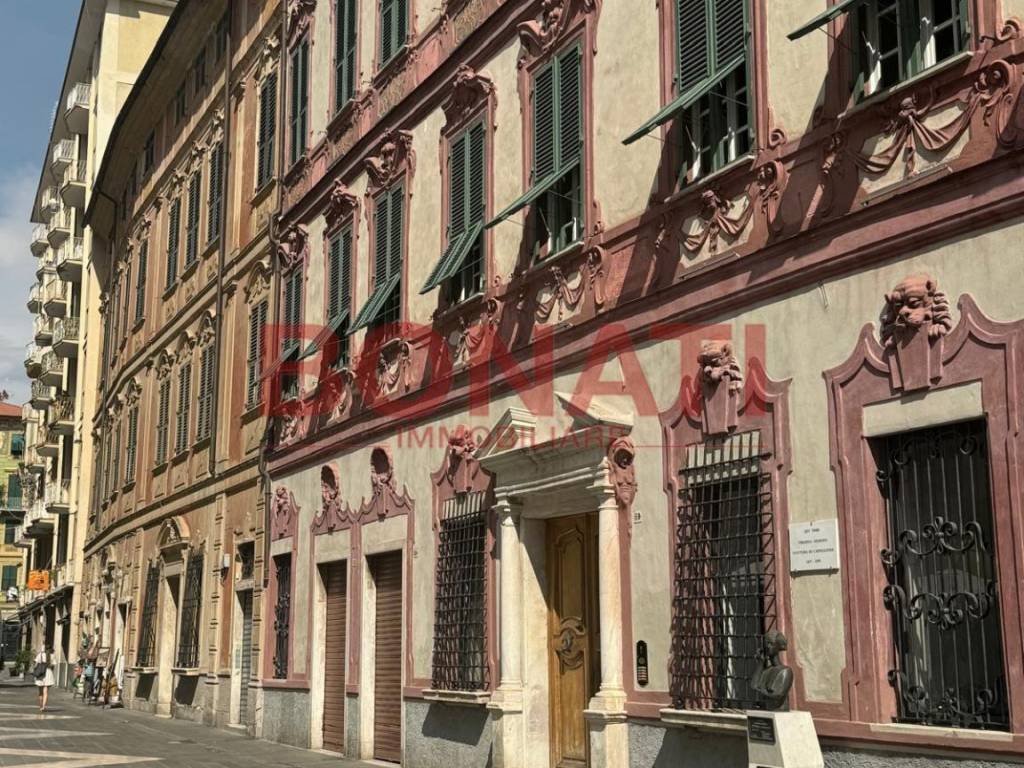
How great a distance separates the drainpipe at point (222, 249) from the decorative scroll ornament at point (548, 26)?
12.6m

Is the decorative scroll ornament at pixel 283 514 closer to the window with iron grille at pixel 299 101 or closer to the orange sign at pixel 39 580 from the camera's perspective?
the window with iron grille at pixel 299 101

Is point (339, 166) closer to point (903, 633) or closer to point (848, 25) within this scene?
point (848, 25)

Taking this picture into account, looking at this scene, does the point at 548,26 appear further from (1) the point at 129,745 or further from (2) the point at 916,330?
(1) the point at 129,745

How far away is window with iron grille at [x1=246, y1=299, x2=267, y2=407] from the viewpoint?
22.5m

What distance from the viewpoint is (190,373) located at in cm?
2772

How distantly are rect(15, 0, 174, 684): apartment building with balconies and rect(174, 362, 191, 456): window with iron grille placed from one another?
55.5 feet

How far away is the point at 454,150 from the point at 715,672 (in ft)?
25.1

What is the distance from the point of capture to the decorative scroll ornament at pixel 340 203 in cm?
1883

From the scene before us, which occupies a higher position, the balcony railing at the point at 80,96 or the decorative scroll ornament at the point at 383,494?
the balcony railing at the point at 80,96

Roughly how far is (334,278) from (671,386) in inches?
356

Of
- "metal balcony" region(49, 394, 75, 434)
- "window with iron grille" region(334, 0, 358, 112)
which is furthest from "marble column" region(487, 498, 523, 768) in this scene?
"metal balcony" region(49, 394, 75, 434)

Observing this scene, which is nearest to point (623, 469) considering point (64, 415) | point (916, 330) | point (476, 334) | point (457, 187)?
point (476, 334)

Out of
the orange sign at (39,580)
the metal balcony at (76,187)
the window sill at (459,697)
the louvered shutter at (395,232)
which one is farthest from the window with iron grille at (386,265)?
the metal balcony at (76,187)

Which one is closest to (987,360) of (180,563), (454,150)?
(454,150)
